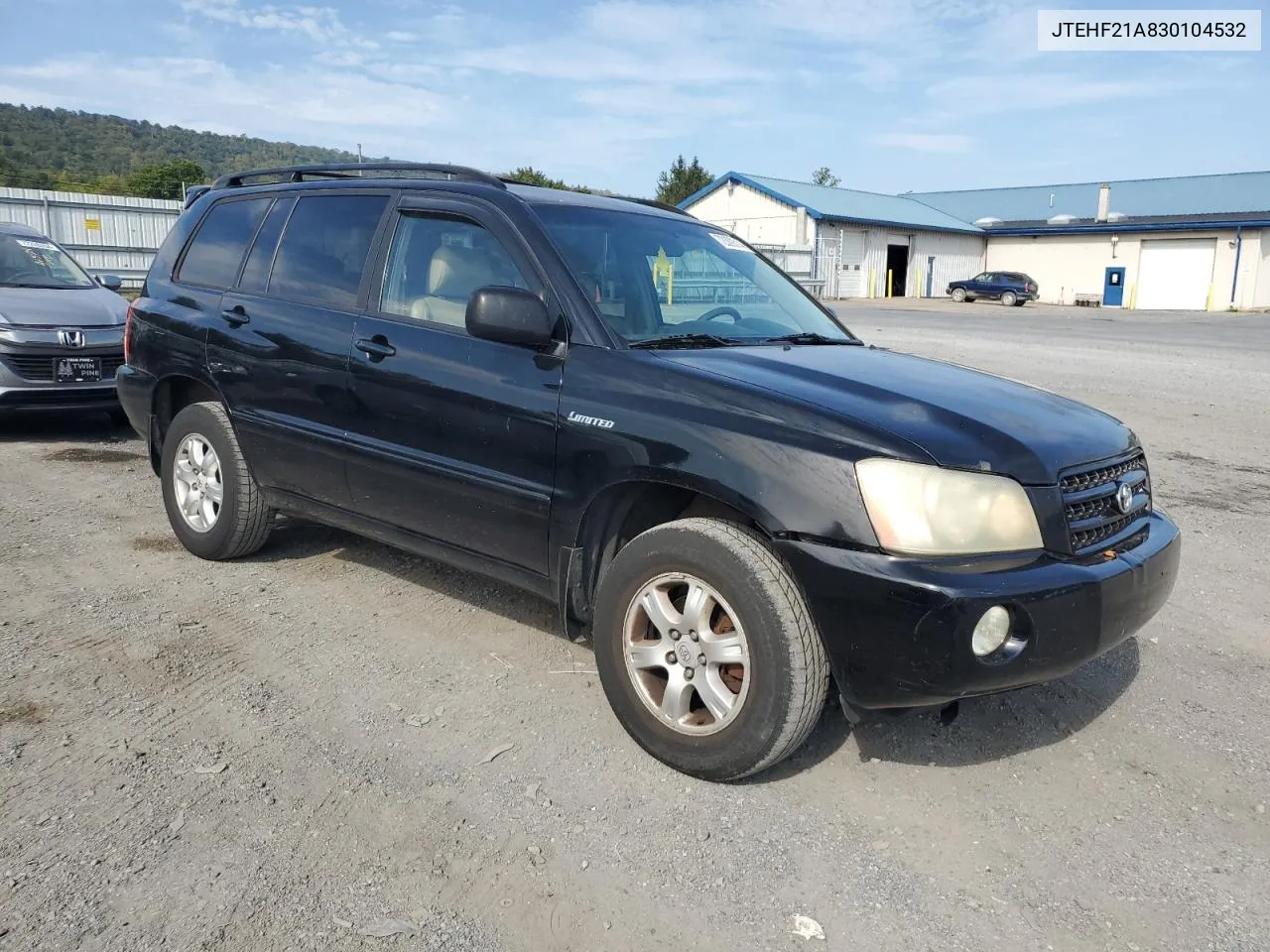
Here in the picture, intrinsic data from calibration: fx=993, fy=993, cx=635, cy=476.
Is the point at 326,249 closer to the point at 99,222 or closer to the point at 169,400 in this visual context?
the point at 169,400

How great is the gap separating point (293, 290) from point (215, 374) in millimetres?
680

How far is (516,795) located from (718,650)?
2.49ft

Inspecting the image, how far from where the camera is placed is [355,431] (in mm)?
4125

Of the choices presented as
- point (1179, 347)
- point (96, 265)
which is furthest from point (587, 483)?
point (96, 265)

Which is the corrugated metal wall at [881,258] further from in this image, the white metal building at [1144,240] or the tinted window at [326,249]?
the tinted window at [326,249]

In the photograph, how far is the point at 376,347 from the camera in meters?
4.02

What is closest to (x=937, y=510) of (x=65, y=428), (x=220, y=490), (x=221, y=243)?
(x=220, y=490)

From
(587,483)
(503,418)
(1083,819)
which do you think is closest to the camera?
(1083,819)

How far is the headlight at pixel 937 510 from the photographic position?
9.03ft

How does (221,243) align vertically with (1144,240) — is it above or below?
below

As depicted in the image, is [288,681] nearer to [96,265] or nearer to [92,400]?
[92,400]

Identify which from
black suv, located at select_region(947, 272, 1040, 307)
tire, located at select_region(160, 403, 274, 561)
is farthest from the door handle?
black suv, located at select_region(947, 272, 1040, 307)

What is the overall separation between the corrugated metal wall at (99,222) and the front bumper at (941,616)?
19.2 metres

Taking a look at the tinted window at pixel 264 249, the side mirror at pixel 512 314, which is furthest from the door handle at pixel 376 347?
the tinted window at pixel 264 249
